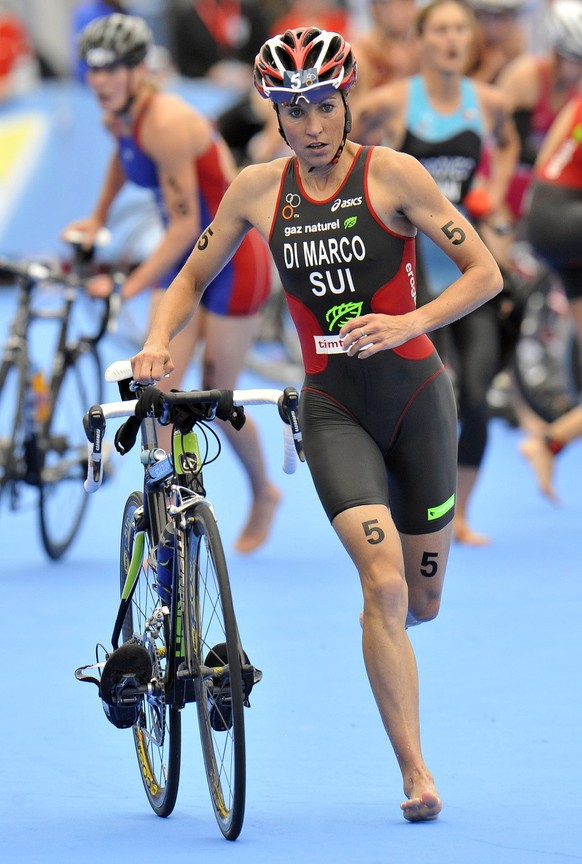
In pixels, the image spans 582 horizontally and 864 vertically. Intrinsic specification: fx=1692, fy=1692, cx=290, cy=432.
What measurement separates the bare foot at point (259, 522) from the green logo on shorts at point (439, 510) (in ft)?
11.1

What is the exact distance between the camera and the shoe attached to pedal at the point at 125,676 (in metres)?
4.45

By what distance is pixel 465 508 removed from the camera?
27.2 feet

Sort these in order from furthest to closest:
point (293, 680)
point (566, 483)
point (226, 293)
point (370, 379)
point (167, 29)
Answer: point (167, 29) < point (566, 483) < point (226, 293) < point (293, 680) < point (370, 379)

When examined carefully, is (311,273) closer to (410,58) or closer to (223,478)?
(223,478)

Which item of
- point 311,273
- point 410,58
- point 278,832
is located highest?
point 311,273

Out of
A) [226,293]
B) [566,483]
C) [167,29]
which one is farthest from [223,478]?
[167,29]

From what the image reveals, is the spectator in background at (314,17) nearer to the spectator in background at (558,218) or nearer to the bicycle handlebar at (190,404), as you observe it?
the spectator in background at (558,218)

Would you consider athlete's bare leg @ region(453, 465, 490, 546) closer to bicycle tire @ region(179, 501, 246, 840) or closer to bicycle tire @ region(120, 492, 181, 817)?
bicycle tire @ region(120, 492, 181, 817)

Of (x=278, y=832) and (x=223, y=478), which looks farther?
(x=223, y=478)

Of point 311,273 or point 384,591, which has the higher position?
point 311,273

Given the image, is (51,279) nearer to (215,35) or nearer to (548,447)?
(548,447)

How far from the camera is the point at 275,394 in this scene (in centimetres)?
435

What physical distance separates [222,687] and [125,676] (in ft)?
1.22

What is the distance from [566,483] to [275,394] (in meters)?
5.82
